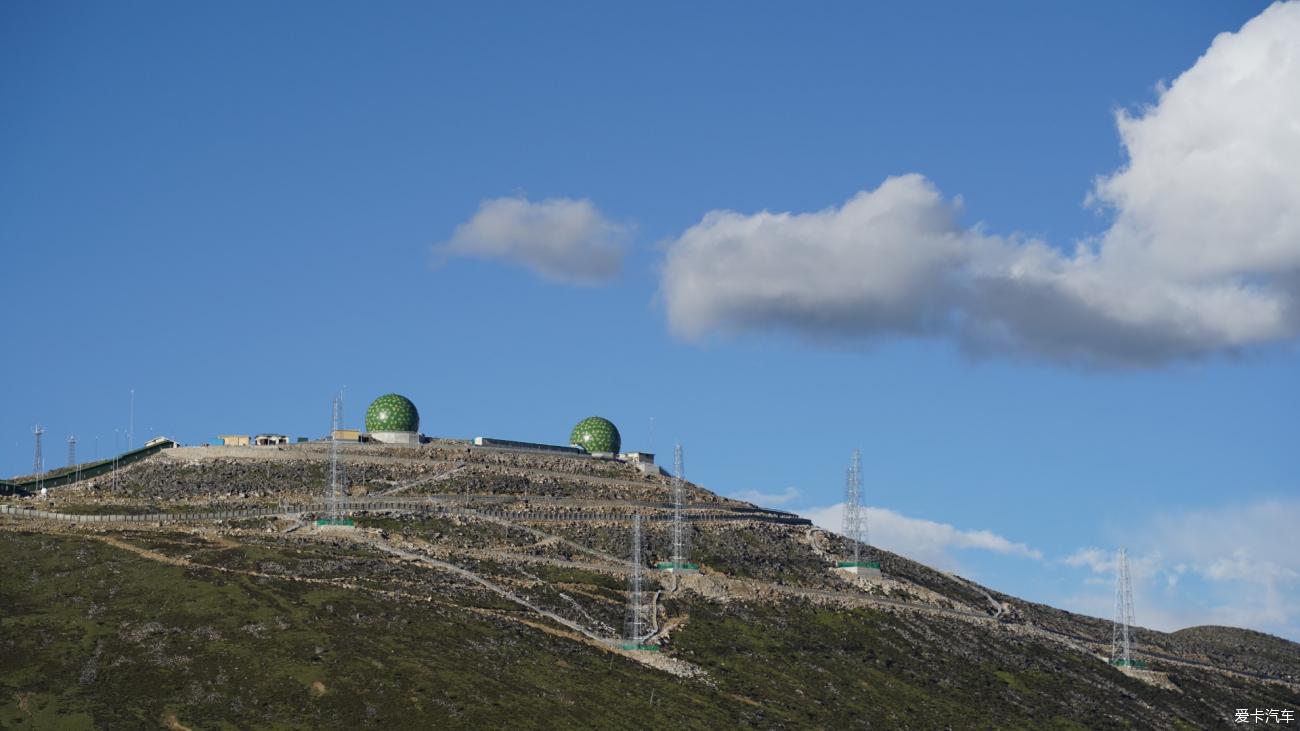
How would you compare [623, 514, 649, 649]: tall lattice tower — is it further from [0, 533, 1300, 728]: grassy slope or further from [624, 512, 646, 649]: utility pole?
[0, 533, 1300, 728]: grassy slope

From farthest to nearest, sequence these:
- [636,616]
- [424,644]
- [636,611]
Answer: [636,611] < [636,616] < [424,644]

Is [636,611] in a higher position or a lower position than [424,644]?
higher

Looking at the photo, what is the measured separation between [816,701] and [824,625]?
26.1 metres

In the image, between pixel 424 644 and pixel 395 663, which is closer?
pixel 395 663

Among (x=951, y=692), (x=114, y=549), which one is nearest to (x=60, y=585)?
(x=114, y=549)

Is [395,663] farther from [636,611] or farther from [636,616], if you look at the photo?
[636,611]

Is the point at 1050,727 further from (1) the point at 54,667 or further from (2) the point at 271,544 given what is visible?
(1) the point at 54,667

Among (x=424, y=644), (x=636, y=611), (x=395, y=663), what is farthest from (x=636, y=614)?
(x=395, y=663)

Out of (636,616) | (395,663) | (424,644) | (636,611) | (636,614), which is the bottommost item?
(395,663)

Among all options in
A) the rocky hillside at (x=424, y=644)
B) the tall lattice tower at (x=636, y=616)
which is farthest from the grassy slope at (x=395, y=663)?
the tall lattice tower at (x=636, y=616)

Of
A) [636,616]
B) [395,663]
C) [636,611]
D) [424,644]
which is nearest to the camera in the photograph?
[395,663]

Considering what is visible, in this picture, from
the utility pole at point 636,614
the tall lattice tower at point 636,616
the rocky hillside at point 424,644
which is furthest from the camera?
the utility pole at point 636,614

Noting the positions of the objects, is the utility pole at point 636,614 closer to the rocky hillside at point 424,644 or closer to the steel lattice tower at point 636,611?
the steel lattice tower at point 636,611

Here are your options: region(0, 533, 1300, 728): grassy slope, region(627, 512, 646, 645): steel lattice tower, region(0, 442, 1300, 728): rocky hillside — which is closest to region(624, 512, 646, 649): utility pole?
region(627, 512, 646, 645): steel lattice tower
